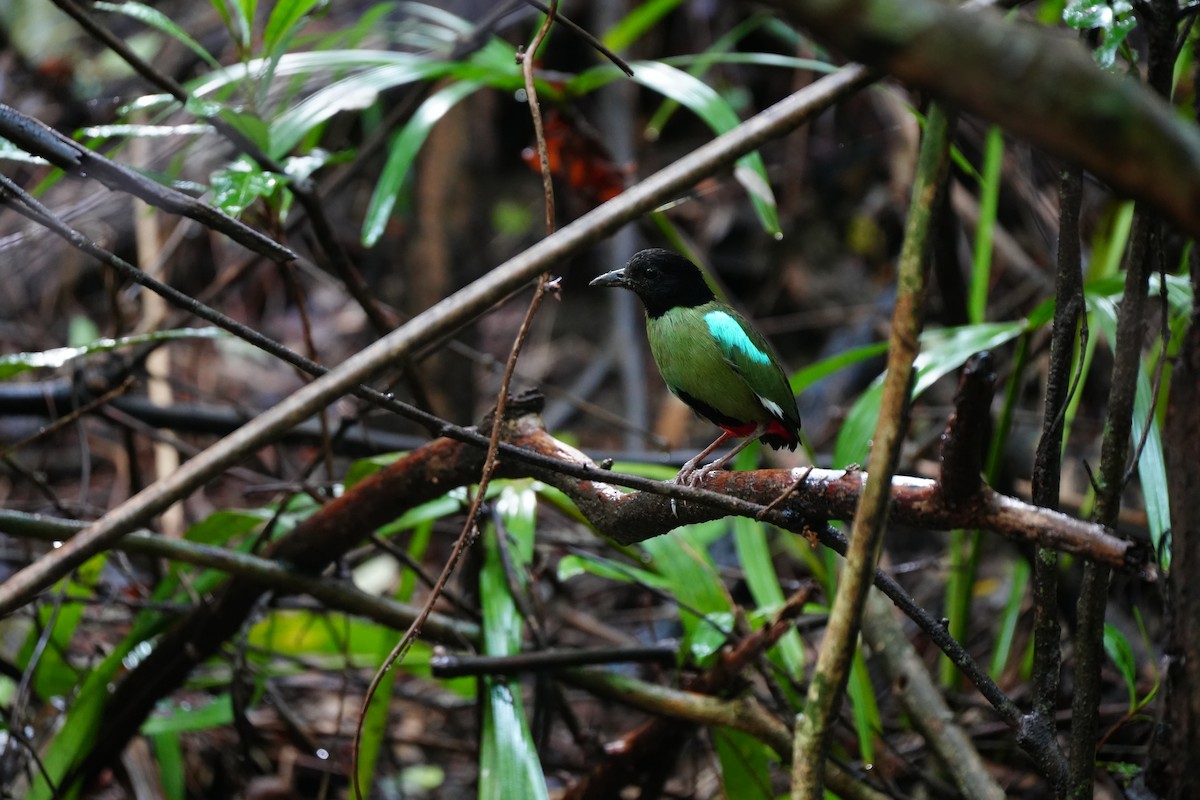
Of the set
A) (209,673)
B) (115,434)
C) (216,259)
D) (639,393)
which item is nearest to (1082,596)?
(209,673)

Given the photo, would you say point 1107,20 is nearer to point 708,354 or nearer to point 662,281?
point 708,354

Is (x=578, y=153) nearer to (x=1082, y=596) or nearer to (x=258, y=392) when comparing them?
(x=1082, y=596)

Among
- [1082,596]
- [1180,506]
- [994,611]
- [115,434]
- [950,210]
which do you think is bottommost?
[994,611]

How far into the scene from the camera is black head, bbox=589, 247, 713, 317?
286 cm

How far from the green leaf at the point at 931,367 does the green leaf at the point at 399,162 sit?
1.59 m

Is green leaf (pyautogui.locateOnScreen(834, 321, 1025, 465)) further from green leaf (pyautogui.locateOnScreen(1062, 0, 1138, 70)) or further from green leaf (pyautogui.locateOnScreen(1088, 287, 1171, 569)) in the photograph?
green leaf (pyautogui.locateOnScreen(1062, 0, 1138, 70))

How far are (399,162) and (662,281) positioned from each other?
36.9 inches

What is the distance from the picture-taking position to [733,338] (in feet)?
8.77

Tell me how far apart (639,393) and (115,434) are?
3.32 m

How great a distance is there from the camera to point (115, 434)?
20.0 feet

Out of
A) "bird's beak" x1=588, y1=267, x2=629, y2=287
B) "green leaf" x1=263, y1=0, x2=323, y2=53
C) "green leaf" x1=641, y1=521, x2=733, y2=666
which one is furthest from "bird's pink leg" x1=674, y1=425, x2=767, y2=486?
"green leaf" x1=263, y1=0, x2=323, y2=53

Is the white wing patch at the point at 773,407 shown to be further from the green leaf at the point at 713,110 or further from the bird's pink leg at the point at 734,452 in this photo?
the green leaf at the point at 713,110

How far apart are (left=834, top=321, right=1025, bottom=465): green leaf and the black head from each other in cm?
67

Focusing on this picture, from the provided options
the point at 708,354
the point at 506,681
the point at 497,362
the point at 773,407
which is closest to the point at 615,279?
the point at 708,354
